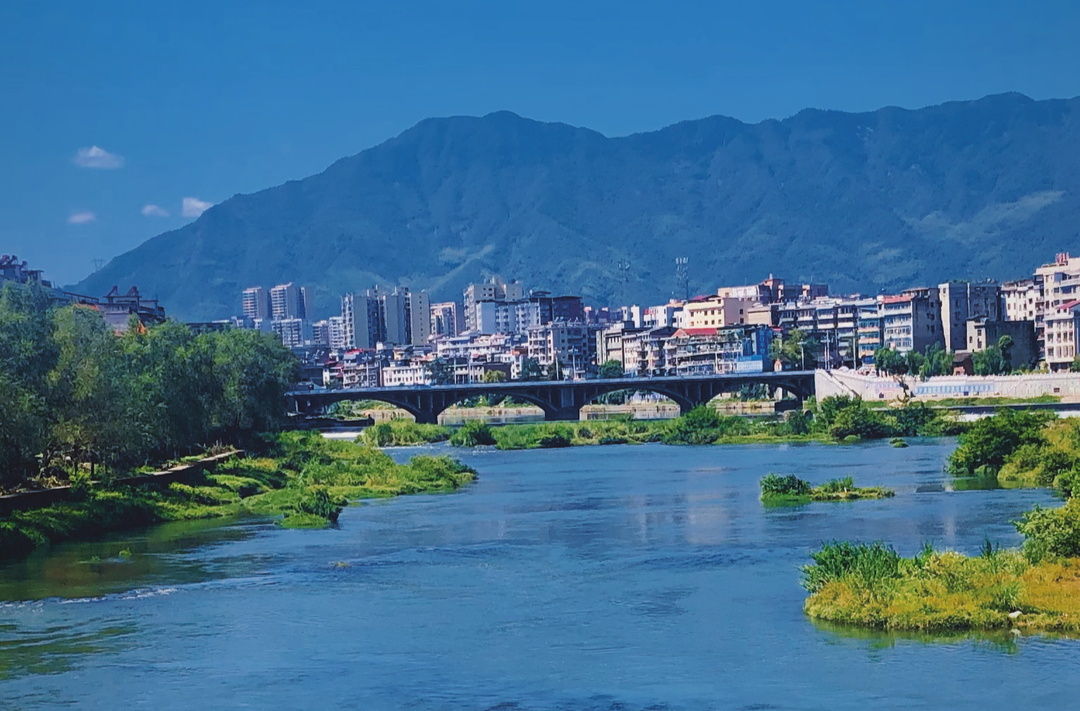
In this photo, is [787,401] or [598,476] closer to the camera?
[598,476]

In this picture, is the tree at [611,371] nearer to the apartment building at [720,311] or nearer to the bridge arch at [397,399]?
the apartment building at [720,311]

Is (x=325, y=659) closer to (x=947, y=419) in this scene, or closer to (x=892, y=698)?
(x=892, y=698)

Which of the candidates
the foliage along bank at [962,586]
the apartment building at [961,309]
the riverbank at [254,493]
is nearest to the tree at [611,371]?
the apartment building at [961,309]

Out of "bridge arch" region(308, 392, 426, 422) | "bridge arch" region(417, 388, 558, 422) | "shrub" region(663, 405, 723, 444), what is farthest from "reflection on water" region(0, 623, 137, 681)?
"bridge arch" region(417, 388, 558, 422)

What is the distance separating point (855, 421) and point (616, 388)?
29.2m

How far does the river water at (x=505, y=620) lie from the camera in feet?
74.5

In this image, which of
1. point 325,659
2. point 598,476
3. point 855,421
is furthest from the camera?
point 855,421

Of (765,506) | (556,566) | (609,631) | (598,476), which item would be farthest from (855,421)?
(609,631)

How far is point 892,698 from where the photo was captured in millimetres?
21609

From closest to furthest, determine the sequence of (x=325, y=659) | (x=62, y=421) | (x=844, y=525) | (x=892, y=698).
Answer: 1. (x=892, y=698)
2. (x=325, y=659)
3. (x=844, y=525)
4. (x=62, y=421)

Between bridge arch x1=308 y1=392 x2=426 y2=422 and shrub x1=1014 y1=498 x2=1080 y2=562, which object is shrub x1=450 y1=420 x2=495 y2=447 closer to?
bridge arch x1=308 y1=392 x2=426 y2=422

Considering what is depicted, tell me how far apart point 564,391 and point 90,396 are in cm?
6923

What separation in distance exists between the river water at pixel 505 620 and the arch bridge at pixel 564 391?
194 feet

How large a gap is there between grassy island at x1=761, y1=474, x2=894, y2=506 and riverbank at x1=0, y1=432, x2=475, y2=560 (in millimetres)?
13182
